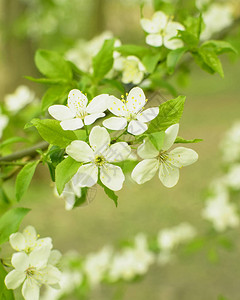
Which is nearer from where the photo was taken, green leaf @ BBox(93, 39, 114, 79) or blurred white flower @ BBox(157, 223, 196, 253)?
green leaf @ BBox(93, 39, 114, 79)

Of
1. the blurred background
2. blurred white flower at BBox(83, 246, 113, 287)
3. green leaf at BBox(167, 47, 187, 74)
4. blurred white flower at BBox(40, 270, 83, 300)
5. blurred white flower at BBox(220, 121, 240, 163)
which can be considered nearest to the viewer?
green leaf at BBox(167, 47, 187, 74)

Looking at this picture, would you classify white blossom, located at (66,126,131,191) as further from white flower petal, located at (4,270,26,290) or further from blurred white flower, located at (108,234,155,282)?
blurred white flower, located at (108,234,155,282)

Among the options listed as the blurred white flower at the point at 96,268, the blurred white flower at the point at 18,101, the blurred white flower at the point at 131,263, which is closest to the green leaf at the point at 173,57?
the blurred white flower at the point at 18,101

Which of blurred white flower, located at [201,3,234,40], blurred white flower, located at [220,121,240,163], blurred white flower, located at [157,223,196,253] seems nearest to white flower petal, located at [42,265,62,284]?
blurred white flower, located at [201,3,234,40]

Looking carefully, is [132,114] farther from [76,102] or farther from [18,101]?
[18,101]

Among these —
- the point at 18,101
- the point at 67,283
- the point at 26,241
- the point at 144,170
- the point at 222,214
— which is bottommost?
the point at 67,283

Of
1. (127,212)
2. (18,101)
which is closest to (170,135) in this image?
(18,101)

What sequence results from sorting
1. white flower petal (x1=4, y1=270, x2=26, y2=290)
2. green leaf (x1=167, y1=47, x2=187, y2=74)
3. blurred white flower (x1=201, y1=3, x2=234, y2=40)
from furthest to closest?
blurred white flower (x1=201, y1=3, x2=234, y2=40), green leaf (x1=167, y1=47, x2=187, y2=74), white flower petal (x1=4, y1=270, x2=26, y2=290)
